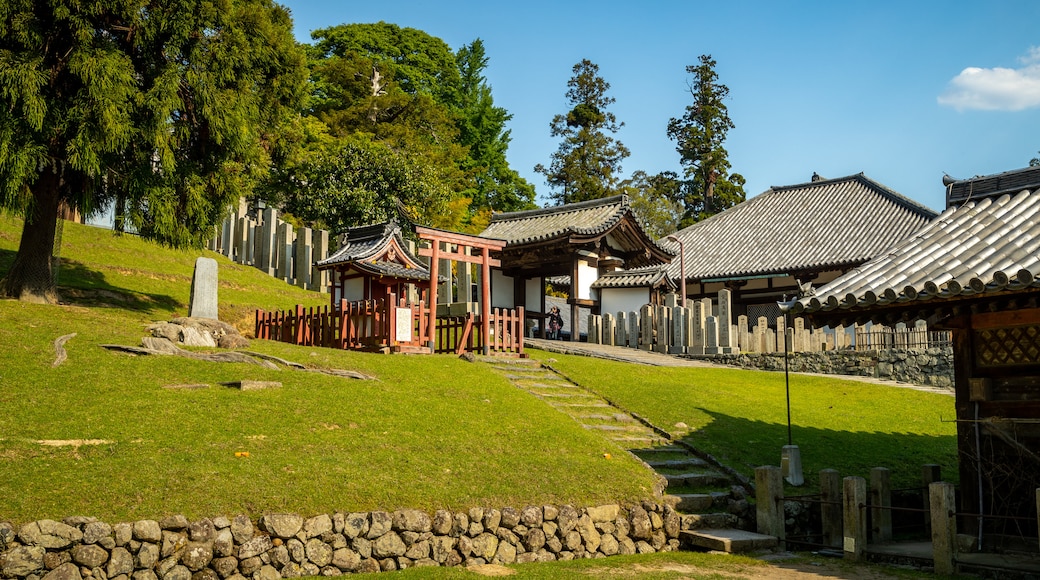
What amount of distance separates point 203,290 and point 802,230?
26.8 m

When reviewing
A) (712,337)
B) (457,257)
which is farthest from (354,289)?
(712,337)

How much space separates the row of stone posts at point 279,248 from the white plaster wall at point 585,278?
30.4ft

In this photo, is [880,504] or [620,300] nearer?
[880,504]

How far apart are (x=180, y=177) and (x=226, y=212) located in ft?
5.20

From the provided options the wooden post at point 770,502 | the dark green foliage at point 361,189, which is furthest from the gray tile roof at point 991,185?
the dark green foliage at point 361,189

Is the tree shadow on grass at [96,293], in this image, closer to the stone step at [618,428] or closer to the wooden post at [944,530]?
the stone step at [618,428]

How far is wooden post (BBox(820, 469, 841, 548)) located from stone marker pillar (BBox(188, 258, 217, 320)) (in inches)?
495

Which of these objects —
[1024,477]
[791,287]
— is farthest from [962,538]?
[791,287]

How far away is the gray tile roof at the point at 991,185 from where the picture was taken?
36.3 ft

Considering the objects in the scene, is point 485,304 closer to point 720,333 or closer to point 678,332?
point 678,332

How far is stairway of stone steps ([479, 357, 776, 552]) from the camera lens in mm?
10867

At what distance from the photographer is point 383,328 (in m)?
18.2

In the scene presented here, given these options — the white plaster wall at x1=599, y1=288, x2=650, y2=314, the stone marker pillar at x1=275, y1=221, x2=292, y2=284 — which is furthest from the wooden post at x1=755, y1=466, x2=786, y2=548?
the stone marker pillar at x1=275, y1=221, x2=292, y2=284

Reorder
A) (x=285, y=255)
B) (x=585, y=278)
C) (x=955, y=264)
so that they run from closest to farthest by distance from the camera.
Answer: (x=955, y=264), (x=285, y=255), (x=585, y=278)
